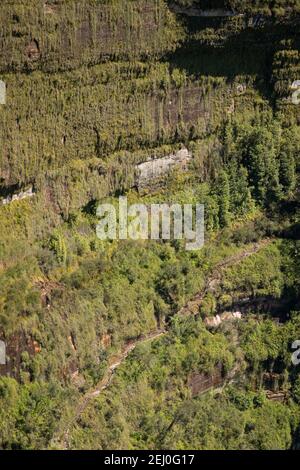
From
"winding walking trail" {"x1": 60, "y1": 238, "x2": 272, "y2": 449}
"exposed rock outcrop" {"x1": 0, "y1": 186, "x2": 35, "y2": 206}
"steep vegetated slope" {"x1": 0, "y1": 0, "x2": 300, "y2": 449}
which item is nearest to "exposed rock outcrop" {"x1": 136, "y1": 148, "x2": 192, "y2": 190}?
"steep vegetated slope" {"x1": 0, "y1": 0, "x2": 300, "y2": 449}

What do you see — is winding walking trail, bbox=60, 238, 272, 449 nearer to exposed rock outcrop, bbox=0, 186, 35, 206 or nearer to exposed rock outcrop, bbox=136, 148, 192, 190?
exposed rock outcrop, bbox=136, 148, 192, 190

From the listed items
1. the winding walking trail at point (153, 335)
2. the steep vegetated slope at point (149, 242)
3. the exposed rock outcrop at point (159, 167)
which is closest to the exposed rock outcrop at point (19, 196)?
the steep vegetated slope at point (149, 242)

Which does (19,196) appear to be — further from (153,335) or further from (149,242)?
(153,335)

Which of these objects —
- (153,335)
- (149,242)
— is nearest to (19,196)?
(149,242)

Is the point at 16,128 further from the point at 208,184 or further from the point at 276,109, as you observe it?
the point at 276,109

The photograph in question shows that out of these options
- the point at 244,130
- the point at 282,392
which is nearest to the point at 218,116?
the point at 244,130

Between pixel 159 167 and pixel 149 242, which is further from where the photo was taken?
pixel 159 167

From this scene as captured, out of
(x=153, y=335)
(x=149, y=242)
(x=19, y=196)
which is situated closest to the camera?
(x=19, y=196)
